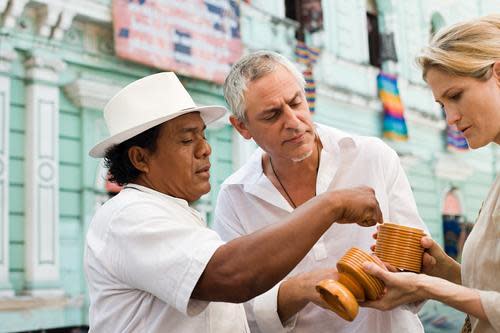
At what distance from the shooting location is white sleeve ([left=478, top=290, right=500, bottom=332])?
143 cm

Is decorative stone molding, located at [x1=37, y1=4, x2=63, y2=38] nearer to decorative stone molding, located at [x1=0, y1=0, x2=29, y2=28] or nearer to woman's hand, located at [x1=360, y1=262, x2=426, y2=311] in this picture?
decorative stone molding, located at [x1=0, y1=0, x2=29, y2=28]

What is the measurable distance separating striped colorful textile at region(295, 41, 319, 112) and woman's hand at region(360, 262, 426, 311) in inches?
160

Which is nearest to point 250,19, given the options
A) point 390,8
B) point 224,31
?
point 224,31

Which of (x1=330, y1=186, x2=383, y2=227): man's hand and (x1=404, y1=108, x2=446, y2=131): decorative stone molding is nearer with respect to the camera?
(x1=330, y1=186, x2=383, y2=227): man's hand

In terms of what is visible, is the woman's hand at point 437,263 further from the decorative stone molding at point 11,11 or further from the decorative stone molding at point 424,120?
the decorative stone molding at point 424,120

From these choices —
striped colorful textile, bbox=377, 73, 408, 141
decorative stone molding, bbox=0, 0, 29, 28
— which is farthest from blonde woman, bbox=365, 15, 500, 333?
striped colorful textile, bbox=377, 73, 408, 141

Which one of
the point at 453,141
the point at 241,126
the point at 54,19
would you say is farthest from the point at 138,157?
the point at 453,141

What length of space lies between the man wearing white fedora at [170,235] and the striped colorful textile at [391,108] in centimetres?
480

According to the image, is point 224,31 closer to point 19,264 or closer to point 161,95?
point 19,264

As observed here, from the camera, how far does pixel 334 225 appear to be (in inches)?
77.5

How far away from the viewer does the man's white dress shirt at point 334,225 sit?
6.16 feet

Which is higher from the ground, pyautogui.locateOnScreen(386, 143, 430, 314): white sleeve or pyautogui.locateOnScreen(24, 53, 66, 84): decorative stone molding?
pyautogui.locateOnScreen(24, 53, 66, 84): decorative stone molding

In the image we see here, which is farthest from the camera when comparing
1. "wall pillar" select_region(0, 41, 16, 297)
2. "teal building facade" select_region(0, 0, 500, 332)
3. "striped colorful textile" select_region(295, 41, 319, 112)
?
"striped colorful textile" select_region(295, 41, 319, 112)

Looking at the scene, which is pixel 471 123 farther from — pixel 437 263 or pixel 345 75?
pixel 345 75
